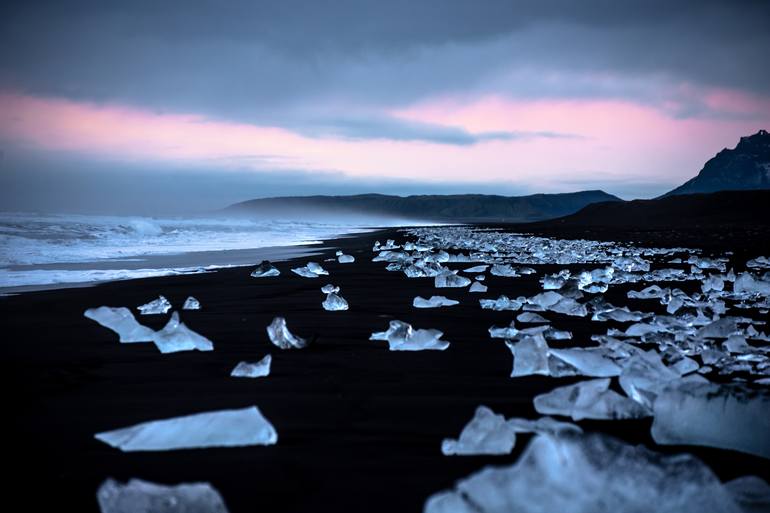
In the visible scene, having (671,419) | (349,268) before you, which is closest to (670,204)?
(349,268)

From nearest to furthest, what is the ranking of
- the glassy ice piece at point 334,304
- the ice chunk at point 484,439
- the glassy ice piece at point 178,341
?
the ice chunk at point 484,439, the glassy ice piece at point 178,341, the glassy ice piece at point 334,304

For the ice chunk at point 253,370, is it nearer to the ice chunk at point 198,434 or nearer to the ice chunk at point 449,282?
the ice chunk at point 198,434

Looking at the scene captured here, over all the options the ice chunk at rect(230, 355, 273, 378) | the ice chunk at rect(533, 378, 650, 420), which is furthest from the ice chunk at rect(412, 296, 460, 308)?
the ice chunk at rect(533, 378, 650, 420)

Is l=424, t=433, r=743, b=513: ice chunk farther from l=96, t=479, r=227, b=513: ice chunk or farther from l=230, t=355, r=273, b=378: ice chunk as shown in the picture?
l=230, t=355, r=273, b=378: ice chunk

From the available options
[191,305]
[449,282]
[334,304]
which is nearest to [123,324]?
[191,305]

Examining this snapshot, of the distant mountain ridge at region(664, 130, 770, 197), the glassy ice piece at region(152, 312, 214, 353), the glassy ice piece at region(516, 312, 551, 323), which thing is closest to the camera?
the glassy ice piece at region(152, 312, 214, 353)

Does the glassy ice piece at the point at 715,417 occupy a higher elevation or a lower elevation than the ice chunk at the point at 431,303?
higher

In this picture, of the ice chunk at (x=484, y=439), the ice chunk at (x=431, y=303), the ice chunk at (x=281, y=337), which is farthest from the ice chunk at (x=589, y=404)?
the ice chunk at (x=431, y=303)
